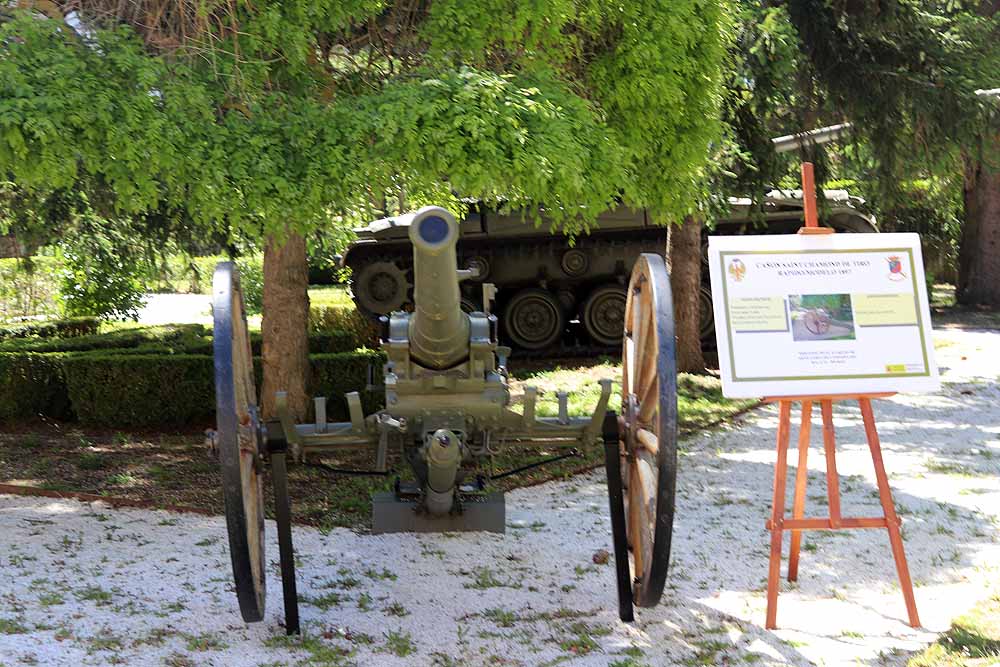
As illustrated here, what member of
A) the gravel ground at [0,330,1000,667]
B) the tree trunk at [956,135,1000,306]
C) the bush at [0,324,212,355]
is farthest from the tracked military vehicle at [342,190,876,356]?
the gravel ground at [0,330,1000,667]

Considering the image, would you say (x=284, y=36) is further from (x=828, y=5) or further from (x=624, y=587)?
(x=828, y=5)

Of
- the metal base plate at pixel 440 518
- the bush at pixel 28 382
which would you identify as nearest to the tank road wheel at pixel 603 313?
the bush at pixel 28 382

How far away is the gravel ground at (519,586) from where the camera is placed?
185 inches

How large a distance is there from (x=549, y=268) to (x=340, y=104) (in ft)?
32.0

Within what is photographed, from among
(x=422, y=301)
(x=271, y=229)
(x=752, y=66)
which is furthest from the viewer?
(x=752, y=66)

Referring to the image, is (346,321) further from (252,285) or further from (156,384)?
(252,285)

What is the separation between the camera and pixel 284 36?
5969 mm

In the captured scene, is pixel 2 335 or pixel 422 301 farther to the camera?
pixel 2 335

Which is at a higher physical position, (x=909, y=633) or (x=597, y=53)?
(x=597, y=53)

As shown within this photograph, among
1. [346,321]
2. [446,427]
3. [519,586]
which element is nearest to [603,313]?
[346,321]

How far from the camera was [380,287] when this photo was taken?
1534cm

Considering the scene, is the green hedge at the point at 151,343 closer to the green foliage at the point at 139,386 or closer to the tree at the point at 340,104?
the green foliage at the point at 139,386

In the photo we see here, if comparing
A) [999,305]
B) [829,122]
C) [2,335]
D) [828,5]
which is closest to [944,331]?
[999,305]

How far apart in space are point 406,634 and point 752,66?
6.88 meters
